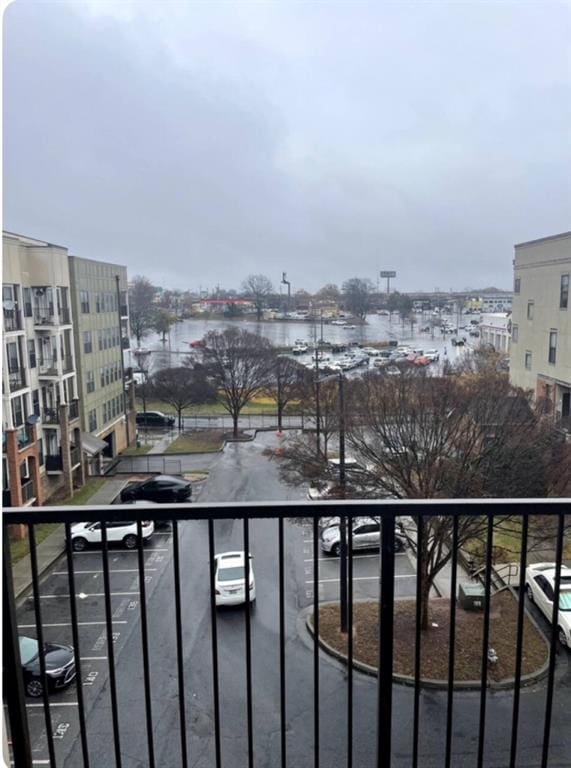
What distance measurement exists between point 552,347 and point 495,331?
522cm

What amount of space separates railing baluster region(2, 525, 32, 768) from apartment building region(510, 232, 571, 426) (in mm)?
12388

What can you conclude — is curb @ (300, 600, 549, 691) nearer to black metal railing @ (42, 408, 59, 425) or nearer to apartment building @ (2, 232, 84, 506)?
apartment building @ (2, 232, 84, 506)

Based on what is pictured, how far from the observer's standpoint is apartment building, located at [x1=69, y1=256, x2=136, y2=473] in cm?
1427

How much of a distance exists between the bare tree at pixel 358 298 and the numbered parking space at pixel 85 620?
1141 centimetres

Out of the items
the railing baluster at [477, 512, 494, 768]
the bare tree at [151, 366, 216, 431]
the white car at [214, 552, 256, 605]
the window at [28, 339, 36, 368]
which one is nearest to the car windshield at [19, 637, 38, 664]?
the white car at [214, 552, 256, 605]

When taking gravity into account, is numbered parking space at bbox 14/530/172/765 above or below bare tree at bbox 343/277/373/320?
below

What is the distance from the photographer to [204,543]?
7328 millimetres

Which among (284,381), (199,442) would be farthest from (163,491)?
(284,381)

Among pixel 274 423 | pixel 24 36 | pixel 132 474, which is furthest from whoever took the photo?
pixel 274 423

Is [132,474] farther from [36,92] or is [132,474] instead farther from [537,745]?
[537,745]

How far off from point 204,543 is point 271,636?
103 inches

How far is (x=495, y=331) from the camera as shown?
1883cm

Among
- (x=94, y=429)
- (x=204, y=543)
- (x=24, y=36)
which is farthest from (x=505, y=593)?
(x=94, y=429)

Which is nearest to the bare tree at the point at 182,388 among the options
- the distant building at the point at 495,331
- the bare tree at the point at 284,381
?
the bare tree at the point at 284,381
